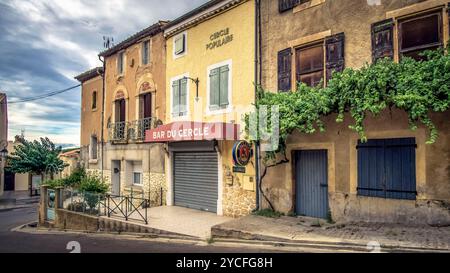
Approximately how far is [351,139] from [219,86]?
5.10 metres

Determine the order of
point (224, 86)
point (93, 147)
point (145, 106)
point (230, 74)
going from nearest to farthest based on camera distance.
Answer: point (230, 74)
point (224, 86)
point (145, 106)
point (93, 147)

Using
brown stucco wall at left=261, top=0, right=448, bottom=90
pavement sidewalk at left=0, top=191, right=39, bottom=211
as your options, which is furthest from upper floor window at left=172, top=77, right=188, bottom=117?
pavement sidewalk at left=0, top=191, right=39, bottom=211

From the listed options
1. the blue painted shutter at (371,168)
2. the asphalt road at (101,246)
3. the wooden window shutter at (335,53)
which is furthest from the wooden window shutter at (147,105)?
the blue painted shutter at (371,168)

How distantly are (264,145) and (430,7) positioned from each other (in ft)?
17.2

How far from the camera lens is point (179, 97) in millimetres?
12875

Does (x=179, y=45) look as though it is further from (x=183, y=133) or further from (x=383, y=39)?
(x=383, y=39)

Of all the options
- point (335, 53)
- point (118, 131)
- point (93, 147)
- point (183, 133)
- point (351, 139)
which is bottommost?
point (93, 147)

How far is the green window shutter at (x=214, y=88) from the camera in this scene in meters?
11.2

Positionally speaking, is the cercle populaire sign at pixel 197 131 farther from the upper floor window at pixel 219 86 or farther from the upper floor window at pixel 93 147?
the upper floor window at pixel 93 147

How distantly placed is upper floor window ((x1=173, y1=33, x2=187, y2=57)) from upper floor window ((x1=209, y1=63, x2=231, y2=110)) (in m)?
2.08

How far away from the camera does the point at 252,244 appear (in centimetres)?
707

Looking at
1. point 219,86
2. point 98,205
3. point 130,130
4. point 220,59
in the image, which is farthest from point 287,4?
point 130,130

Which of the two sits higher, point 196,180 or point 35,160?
point 35,160

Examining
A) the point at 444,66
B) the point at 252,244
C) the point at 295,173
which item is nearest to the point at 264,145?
the point at 295,173
